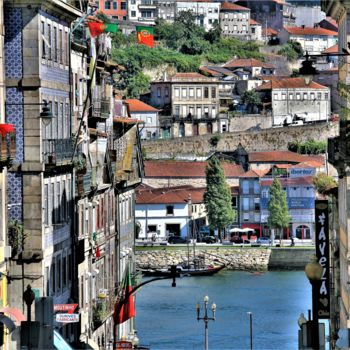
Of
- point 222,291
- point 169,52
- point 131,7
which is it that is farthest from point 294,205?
point 131,7

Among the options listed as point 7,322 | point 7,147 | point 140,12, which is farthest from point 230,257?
point 7,322

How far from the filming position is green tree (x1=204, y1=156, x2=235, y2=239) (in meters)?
125

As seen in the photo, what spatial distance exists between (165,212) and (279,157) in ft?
54.1

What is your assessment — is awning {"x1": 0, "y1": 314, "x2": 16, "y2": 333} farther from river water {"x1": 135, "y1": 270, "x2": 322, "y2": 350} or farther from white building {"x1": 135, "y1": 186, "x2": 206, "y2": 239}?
white building {"x1": 135, "y1": 186, "x2": 206, "y2": 239}

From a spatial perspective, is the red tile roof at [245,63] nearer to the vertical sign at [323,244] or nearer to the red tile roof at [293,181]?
the red tile roof at [293,181]

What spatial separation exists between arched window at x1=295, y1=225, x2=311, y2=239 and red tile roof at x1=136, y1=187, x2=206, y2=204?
6177 millimetres

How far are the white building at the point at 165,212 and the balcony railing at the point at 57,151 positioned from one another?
88.5m

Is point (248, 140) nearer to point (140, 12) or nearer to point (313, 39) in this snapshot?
point (313, 39)

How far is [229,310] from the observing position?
9025 cm

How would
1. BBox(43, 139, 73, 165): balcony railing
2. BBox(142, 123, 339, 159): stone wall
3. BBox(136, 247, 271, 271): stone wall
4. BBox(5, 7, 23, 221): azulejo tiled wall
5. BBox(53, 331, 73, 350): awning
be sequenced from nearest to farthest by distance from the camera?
BBox(53, 331, 73, 350): awning, BBox(5, 7, 23, 221): azulejo tiled wall, BBox(43, 139, 73, 165): balcony railing, BBox(136, 247, 271, 271): stone wall, BBox(142, 123, 339, 159): stone wall

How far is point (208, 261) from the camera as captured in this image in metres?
119

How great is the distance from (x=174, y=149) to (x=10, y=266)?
124 metres

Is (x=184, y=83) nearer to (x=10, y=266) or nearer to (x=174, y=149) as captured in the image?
(x=174, y=149)

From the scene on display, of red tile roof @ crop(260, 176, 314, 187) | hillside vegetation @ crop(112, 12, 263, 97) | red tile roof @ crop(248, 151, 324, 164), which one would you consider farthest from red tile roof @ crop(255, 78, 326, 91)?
red tile roof @ crop(260, 176, 314, 187)
